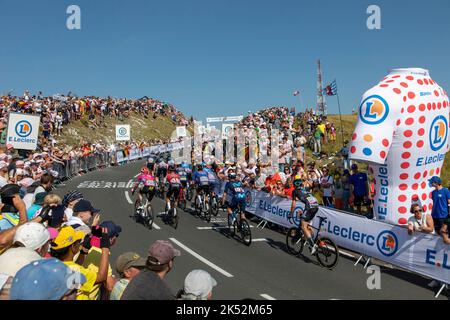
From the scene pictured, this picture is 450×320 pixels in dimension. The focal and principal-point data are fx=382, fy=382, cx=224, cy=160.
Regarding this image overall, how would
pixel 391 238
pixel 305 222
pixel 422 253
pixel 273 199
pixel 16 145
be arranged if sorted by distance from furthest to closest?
pixel 16 145, pixel 273 199, pixel 305 222, pixel 391 238, pixel 422 253

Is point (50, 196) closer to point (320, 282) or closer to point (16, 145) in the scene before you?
point (320, 282)

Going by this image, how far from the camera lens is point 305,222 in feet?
A: 29.0

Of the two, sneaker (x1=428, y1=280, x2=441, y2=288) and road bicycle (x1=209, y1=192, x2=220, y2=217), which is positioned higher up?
road bicycle (x1=209, y1=192, x2=220, y2=217)

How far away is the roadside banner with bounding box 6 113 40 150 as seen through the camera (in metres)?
14.3

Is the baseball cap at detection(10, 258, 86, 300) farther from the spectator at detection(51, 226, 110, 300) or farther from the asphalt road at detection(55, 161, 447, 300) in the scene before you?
the asphalt road at detection(55, 161, 447, 300)

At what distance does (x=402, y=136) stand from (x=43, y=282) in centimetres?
647

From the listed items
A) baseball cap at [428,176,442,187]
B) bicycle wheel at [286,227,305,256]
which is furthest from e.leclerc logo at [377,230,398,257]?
bicycle wheel at [286,227,305,256]

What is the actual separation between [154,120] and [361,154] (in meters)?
46.0

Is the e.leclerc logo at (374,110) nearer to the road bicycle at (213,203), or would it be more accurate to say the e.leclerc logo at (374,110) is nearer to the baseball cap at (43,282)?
the baseball cap at (43,282)

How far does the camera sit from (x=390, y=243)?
7.92 m

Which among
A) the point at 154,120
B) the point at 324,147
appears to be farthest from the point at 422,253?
the point at 154,120

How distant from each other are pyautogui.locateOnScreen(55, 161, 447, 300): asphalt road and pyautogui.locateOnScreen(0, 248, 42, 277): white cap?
152 inches

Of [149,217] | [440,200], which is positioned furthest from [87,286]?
[149,217]

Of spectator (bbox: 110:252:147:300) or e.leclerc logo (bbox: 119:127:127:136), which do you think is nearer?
spectator (bbox: 110:252:147:300)
